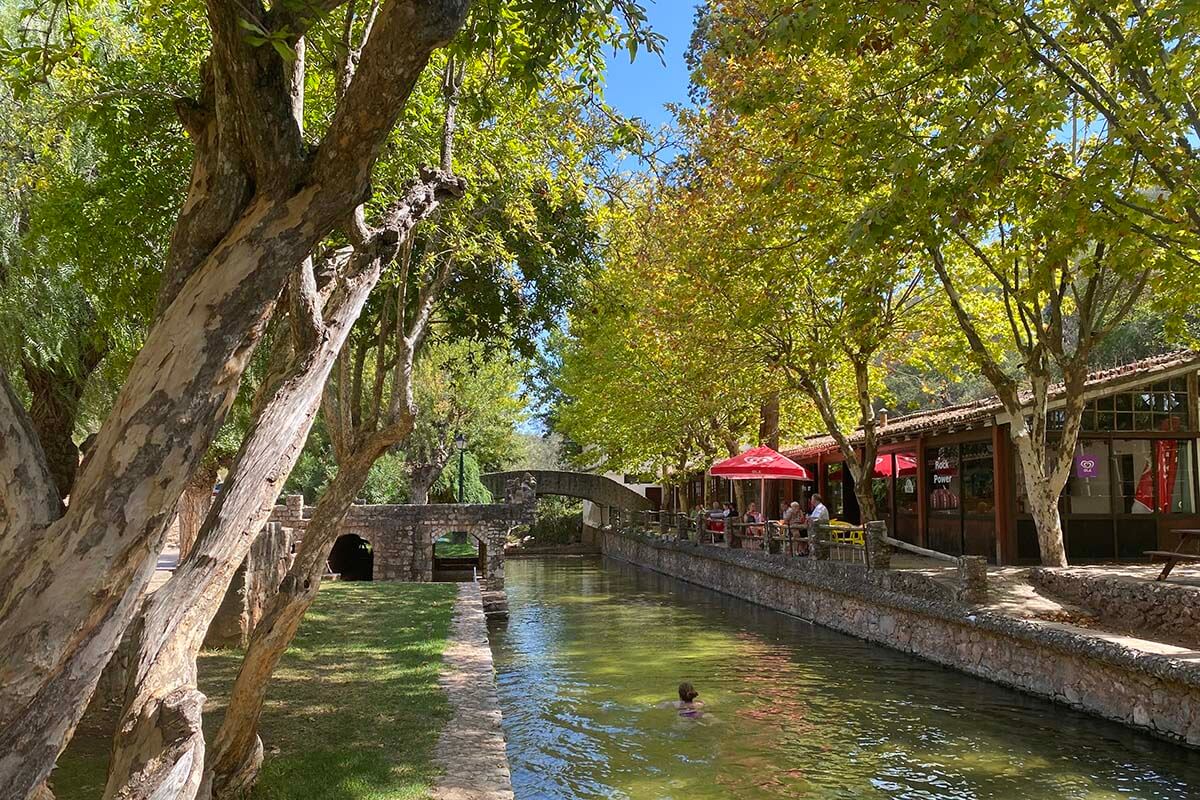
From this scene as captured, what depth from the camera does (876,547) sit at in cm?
1577

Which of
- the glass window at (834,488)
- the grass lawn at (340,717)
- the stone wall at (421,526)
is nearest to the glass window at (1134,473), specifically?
the glass window at (834,488)

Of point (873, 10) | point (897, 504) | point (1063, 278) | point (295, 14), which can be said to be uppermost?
point (873, 10)

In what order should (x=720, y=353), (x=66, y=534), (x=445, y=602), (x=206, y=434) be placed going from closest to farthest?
1. (x=66, y=534)
2. (x=206, y=434)
3. (x=445, y=602)
4. (x=720, y=353)

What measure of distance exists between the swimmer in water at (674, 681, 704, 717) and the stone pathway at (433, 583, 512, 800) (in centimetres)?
236

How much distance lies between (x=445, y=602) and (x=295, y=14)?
14243mm

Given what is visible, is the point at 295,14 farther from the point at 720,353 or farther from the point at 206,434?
the point at 720,353

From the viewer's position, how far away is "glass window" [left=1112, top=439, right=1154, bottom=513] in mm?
16328

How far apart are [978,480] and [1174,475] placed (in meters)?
3.30

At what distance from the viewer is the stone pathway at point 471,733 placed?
6.03 metres

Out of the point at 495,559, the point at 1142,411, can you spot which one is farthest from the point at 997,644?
the point at 495,559

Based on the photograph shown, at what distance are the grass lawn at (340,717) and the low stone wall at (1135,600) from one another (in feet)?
27.2

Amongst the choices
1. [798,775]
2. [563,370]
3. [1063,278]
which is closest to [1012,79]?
[1063,278]

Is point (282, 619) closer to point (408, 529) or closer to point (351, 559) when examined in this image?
point (408, 529)

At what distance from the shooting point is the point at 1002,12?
8164mm
